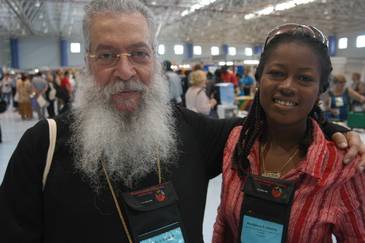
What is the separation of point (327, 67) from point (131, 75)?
73cm

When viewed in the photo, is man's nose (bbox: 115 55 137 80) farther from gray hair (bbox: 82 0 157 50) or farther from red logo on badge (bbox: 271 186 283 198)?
red logo on badge (bbox: 271 186 283 198)

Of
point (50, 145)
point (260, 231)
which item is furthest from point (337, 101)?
point (50, 145)

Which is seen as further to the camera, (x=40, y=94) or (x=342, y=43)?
(x=342, y=43)

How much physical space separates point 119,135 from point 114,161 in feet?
0.39

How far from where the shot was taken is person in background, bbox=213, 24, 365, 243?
4.10 ft

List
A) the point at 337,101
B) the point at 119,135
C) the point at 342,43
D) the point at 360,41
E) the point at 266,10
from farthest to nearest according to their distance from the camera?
the point at 342,43 < the point at 360,41 < the point at 266,10 < the point at 337,101 < the point at 119,135

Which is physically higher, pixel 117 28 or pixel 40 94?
pixel 117 28

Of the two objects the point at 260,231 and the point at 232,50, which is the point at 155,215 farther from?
the point at 232,50

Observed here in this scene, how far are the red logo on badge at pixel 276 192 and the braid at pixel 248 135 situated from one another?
0.15 meters

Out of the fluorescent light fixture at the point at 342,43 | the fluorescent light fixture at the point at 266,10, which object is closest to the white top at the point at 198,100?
the fluorescent light fixture at the point at 266,10

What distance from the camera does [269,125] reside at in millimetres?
1494

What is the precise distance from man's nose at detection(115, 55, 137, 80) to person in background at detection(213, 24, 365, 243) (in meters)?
0.51

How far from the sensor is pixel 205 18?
21.8 metres

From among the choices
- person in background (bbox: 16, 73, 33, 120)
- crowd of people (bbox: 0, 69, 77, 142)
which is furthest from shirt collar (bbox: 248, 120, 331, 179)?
person in background (bbox: 16, 73, 33, 120)
